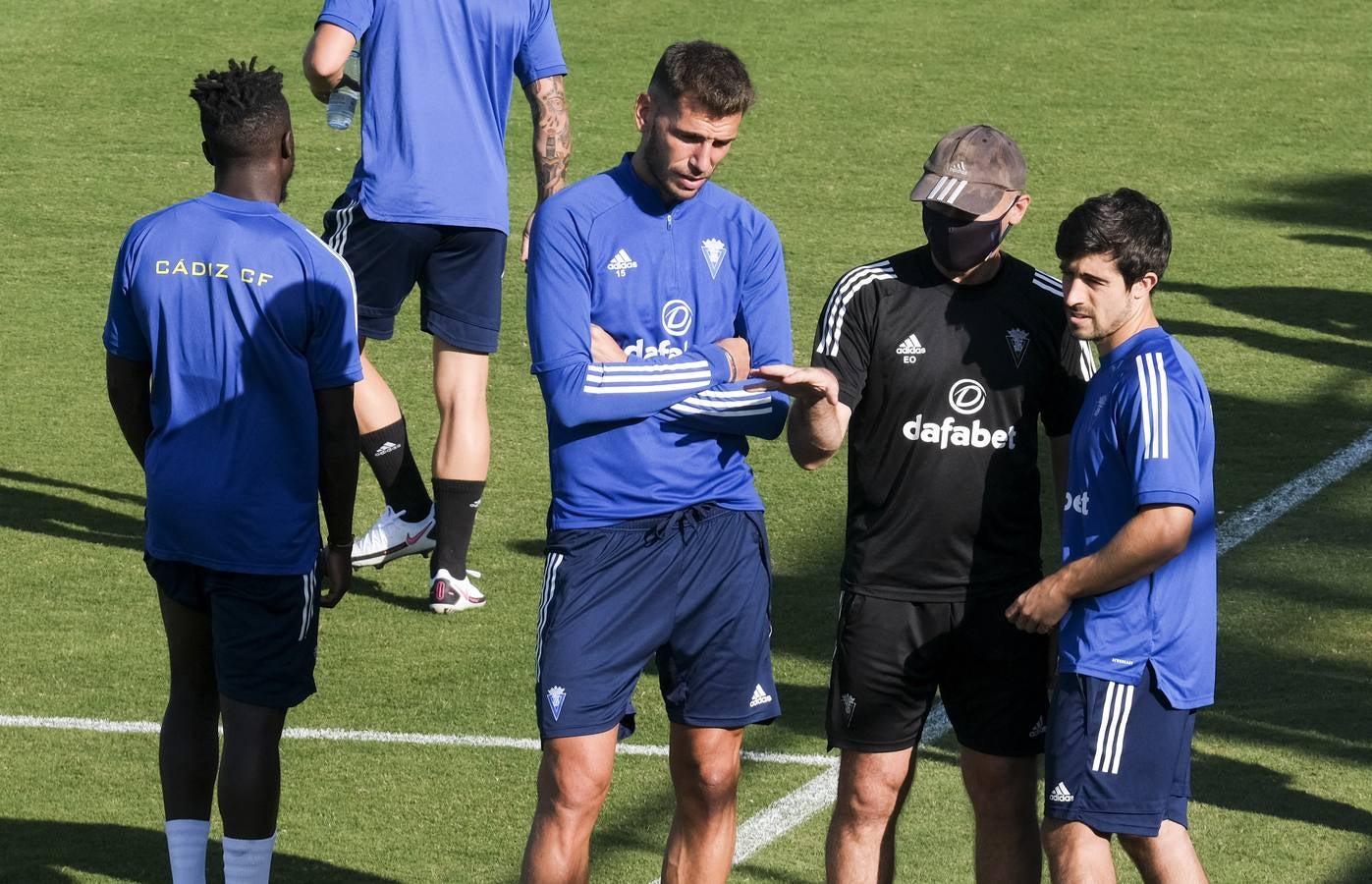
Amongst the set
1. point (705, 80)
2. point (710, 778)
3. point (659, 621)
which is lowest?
point (710, 778)

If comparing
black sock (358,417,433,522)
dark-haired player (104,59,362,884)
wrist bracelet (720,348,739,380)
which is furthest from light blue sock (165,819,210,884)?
black sock (358,417,433,522)

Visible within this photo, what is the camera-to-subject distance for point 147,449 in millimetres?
4555

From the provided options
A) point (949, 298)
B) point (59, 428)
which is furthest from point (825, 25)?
point (949, 298)

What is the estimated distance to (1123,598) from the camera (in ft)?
13.8

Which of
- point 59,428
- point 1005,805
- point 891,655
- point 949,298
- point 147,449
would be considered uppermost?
point 949,298

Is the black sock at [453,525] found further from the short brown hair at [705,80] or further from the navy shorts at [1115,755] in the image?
the navy shorts at [1115,755]

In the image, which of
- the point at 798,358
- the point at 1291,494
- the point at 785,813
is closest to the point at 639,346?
the point at 785,813

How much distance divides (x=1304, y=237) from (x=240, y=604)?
10315 millimetres

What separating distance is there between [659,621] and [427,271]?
9.99 ft

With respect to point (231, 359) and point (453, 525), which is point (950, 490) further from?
point (453, 525)

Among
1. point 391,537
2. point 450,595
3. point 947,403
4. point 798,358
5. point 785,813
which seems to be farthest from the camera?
point 798,358

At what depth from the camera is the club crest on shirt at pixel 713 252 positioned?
14.5ft

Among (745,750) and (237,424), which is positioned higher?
(237,424)

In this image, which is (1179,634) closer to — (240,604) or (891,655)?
(891,655)
